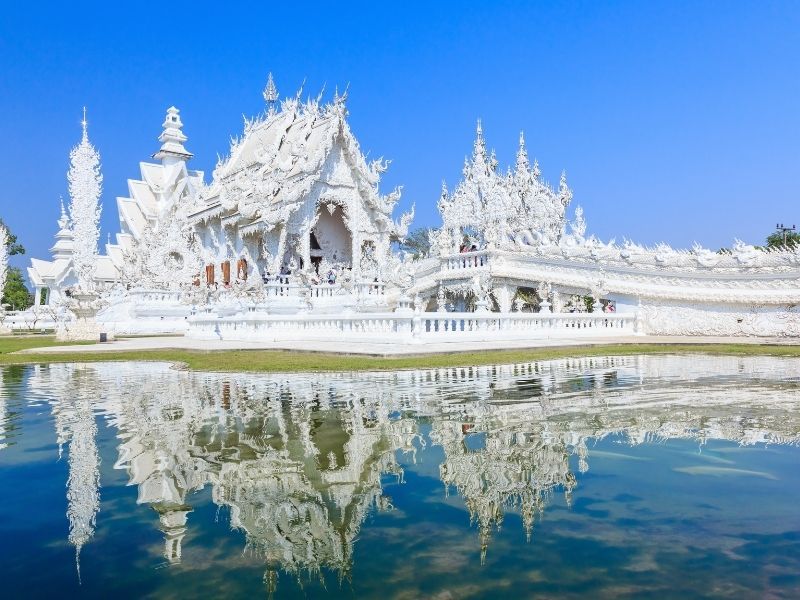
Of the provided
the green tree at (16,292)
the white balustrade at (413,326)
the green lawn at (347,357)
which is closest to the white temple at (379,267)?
the white balustrade at (413,326)

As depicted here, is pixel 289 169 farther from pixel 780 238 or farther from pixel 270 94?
pixel 780 238

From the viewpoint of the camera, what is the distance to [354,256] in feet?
97.1

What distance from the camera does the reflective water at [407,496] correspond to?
264cm

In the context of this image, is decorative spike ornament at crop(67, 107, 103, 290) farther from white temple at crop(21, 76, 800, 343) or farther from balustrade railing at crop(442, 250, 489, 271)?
balustrade railing at crop(442, 250, 489, 271)

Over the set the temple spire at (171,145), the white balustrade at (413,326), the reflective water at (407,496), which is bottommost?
the reflective water at (407,496)

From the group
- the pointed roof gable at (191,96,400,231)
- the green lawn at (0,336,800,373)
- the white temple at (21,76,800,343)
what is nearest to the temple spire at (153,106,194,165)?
the white temple at (21,76,800,343)

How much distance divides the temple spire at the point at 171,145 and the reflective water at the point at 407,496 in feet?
138

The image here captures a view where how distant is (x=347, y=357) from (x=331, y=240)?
20.5 m

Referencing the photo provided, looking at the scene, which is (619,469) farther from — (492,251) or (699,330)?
(492,251)

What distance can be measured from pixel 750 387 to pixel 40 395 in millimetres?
8038

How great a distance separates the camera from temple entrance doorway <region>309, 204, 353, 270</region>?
31125mm

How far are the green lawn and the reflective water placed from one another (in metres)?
3.30

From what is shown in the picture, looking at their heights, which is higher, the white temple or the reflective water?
the white temple

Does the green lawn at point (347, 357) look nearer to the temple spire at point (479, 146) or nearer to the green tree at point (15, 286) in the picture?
the temple spire at point (479, 146)
